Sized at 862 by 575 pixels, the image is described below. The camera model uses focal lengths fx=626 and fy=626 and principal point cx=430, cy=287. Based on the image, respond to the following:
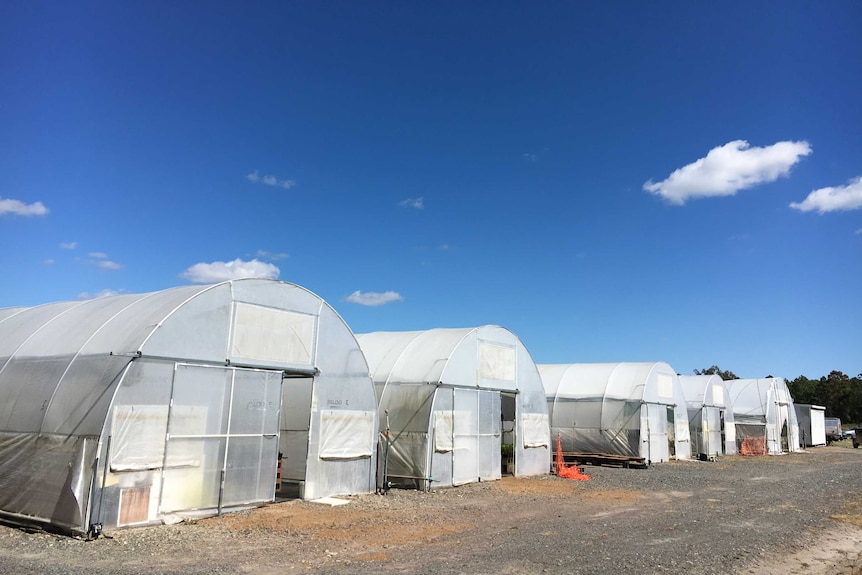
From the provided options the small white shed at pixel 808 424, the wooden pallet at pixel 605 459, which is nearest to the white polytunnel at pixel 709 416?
the wooden pallet at pixel 605 459

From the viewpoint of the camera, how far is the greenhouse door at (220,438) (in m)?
12.3

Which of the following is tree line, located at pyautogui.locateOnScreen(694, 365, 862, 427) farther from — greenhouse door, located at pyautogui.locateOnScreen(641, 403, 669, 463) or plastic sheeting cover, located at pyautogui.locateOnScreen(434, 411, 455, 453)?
plastic sheeting cover, located at pyautogui.locateOnScreen(434, 411, 455, 453)

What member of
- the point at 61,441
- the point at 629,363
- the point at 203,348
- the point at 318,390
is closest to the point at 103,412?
the point at 61,441

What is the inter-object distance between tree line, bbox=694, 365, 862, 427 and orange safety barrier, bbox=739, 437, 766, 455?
1518 inches

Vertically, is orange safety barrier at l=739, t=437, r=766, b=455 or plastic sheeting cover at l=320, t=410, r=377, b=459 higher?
plastic sheeting cover at l=320, t=410, r=377, b=459

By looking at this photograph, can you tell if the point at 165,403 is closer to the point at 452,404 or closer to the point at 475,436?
the point at 452,404

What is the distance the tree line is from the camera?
73188mm

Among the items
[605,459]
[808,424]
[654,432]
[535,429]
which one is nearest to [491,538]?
[535,429]

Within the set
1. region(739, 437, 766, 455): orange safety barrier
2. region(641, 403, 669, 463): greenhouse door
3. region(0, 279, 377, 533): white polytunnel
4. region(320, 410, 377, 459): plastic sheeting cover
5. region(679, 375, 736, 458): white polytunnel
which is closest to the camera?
region(0, 279, 377, 533): white polytunnel

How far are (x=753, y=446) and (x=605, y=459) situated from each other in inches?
639

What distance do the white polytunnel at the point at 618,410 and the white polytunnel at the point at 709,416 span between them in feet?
7.90

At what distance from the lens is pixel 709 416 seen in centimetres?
3581

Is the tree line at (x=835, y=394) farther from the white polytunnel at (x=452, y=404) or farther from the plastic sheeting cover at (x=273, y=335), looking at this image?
the plastic sheeting cover at (x=273, y=335)

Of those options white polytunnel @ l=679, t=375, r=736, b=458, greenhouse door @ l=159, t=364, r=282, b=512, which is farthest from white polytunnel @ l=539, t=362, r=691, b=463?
greenhouse door @ l=159, t=364, r=282, b=512
